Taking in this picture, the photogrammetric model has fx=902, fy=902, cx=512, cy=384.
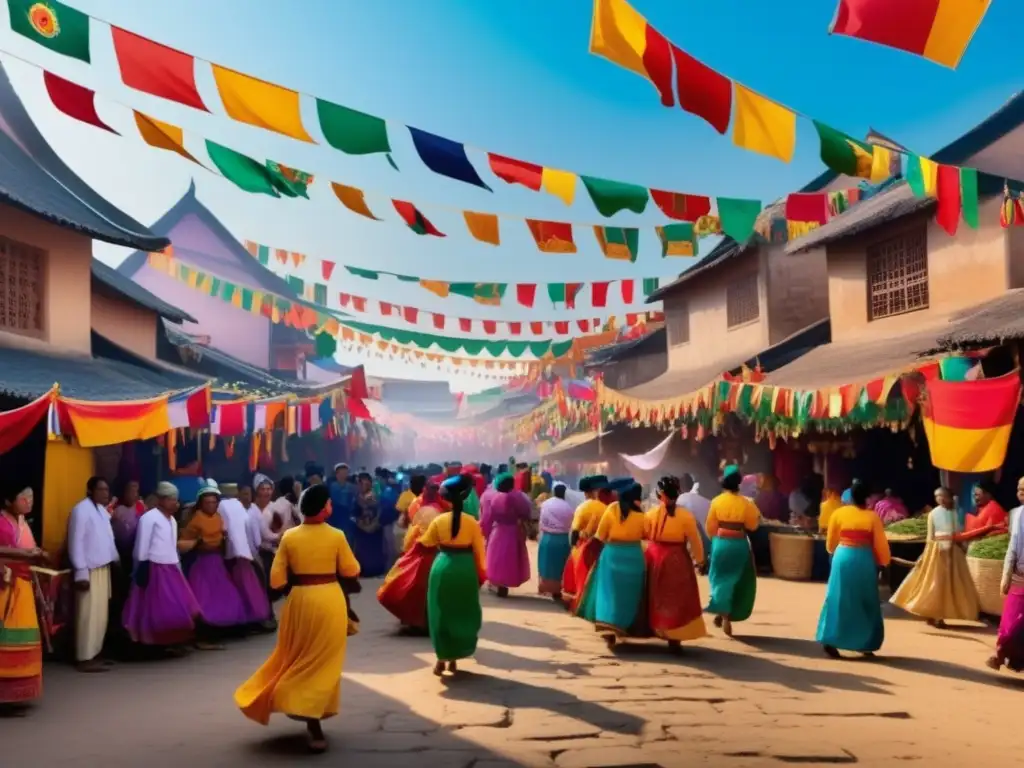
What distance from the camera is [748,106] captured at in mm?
8219

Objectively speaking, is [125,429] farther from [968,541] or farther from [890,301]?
[890,301]

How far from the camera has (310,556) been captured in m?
6.01

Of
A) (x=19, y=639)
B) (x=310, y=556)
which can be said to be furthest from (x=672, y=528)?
(x=19, y=639)

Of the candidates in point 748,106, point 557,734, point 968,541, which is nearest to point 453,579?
point 557,734

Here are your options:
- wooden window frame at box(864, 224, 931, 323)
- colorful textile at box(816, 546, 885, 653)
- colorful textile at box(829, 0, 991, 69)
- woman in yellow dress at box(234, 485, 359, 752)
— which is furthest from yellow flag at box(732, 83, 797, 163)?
wooden window frame at box(864, 224, 931, 323)

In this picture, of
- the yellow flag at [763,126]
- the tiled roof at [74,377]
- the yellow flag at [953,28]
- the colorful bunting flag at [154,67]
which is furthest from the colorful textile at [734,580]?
the tiled roof at [74,377]

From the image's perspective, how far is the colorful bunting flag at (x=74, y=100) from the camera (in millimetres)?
8719

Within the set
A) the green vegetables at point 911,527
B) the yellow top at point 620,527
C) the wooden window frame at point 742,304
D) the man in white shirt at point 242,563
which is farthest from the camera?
the wooden window frame at point 742,304

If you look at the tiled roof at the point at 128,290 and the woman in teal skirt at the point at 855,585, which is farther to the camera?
the tiled roof at the point at 128,290

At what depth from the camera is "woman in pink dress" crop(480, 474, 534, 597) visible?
1240 centimetres

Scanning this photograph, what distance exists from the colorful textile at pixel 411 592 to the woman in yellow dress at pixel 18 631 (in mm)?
3592

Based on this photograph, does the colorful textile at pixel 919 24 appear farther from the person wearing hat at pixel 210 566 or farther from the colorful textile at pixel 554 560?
the colorful textile at pixel 554 560

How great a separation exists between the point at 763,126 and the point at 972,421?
415 cm

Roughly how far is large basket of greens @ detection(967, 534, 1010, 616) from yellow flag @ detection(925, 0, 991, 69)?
6503 millimetres
